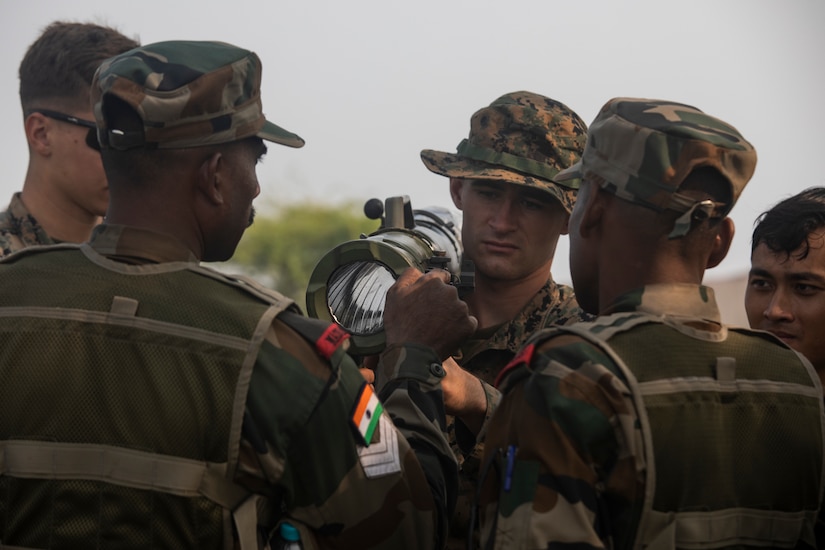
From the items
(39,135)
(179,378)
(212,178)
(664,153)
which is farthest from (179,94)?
(39,135)

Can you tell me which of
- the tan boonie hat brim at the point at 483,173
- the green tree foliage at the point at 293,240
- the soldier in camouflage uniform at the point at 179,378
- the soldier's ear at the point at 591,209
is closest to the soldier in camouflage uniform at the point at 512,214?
the tan boonie hat brim at the point at 483,173

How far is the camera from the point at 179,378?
2.67 m

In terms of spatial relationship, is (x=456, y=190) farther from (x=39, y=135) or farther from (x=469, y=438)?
(x=39, y=135)

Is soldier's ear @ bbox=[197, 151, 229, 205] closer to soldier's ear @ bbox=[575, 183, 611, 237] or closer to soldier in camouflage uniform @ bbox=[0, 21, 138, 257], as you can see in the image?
soldier's ear @ bbox=[575, 183, 611, 237]

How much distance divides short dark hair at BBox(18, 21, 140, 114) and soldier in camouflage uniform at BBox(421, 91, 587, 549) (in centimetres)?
162

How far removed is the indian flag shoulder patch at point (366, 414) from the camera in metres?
2.80

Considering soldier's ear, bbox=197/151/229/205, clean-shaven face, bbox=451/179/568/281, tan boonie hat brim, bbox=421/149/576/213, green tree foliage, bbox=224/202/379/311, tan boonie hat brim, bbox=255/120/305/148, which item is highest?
tan boonie hat brim, bbox=255/120/305/148

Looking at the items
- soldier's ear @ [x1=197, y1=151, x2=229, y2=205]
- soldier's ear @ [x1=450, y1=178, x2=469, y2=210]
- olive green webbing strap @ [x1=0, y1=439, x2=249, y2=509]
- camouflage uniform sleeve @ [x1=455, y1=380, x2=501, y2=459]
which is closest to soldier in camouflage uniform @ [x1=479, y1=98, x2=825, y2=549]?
olive green webbing strap @ [x1=0, y1=439, x2=249, y2=509]

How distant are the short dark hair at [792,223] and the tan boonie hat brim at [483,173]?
85cm

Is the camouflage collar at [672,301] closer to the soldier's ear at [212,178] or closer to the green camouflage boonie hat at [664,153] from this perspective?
the green camouflage boonie hat at [664,153]

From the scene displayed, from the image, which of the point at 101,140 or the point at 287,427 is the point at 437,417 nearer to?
the point at 287,427

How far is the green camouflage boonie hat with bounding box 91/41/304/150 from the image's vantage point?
285 cm

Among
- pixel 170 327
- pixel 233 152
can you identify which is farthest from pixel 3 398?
pixel 233 152

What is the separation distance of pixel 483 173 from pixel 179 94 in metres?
1.98
